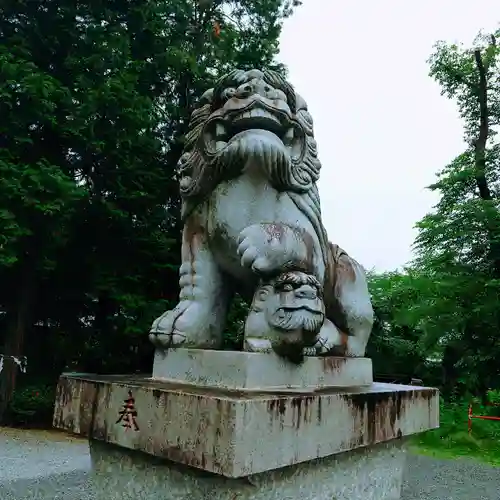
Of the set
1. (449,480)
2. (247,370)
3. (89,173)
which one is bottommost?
(449,480)

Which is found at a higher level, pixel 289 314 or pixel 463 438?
pixel 289 314

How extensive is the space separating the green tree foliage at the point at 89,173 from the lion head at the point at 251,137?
446 centimetres

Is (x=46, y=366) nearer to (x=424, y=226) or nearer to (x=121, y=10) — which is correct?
(x=121, y=10)

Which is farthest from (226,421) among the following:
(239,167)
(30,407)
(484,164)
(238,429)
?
(484,164)

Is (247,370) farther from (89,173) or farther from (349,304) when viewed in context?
(89,173)

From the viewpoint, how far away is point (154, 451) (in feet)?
5.46

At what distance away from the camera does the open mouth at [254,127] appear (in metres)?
2.18

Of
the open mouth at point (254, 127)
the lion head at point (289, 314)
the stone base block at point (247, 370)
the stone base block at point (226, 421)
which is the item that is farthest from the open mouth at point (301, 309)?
the open mouth at point (254, 127)

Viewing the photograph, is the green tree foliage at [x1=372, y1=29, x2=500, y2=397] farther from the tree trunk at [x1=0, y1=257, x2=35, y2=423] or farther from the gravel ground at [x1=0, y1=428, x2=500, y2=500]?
the tree trunk at [x1=0, y1=257, x2=35, y2=423]

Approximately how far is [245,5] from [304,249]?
29.4 ft

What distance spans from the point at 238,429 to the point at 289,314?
0.52 meters

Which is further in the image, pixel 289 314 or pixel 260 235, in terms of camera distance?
pixel 260 235

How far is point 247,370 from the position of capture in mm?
1790

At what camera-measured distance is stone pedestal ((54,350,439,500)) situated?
1512 millimetres
